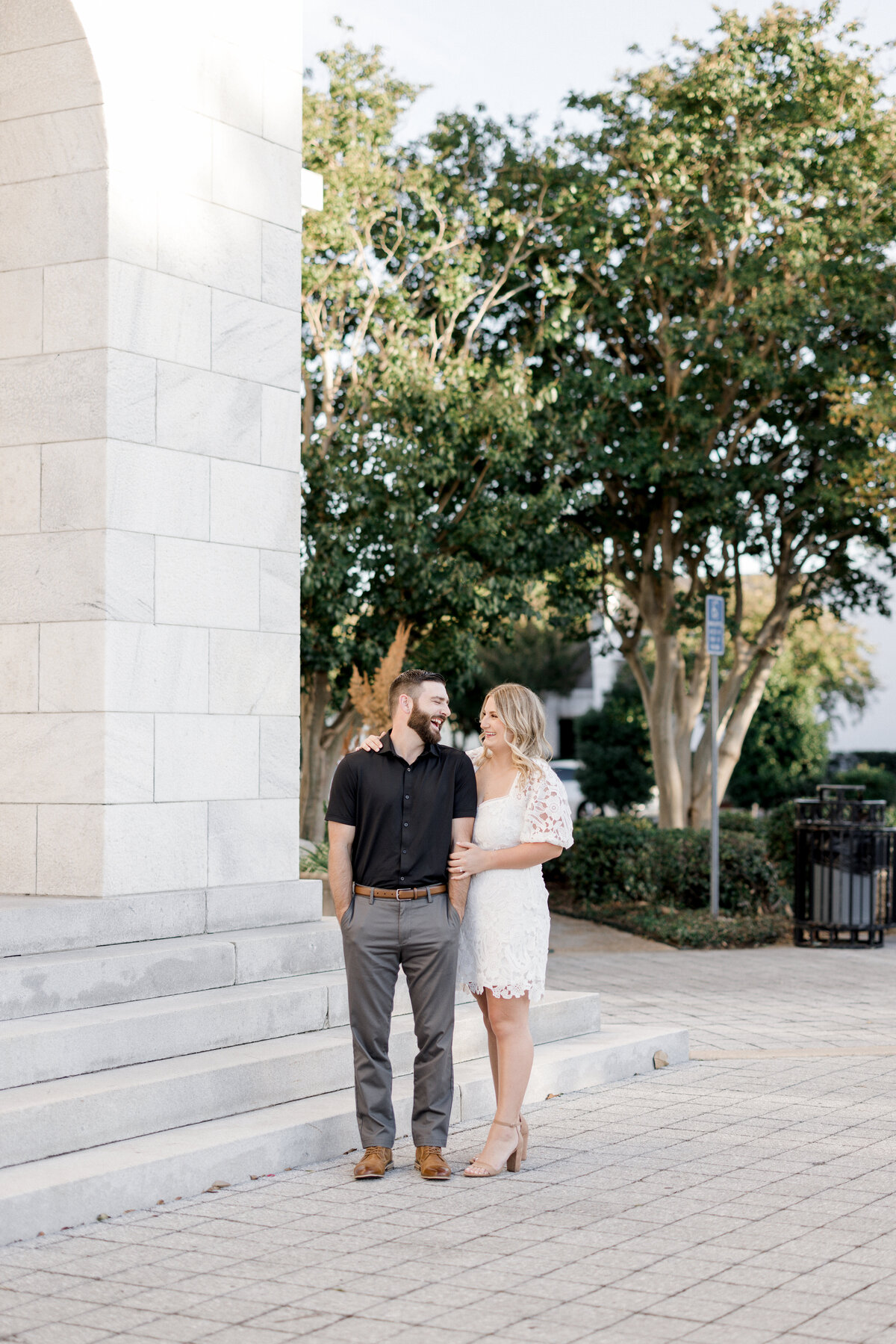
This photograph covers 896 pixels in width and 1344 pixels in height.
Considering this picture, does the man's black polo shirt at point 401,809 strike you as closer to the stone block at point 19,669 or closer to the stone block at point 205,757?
the stone block at point 205,757

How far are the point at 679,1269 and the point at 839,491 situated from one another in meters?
14.7

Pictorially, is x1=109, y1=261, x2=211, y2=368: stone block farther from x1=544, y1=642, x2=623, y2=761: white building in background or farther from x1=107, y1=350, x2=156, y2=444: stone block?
x1=544, y1=642, x2=623, y2=761: white building in background

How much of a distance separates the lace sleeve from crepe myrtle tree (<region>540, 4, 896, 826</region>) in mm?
11305

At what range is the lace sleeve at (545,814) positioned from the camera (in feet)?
19.7

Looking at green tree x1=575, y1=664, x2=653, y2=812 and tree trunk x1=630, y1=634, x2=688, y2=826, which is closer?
tree trunk x1=630, y1=634, x2=688, y2=826

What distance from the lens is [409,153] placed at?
18.4 meters

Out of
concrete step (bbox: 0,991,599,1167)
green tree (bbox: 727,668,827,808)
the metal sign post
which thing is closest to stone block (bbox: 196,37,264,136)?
concrete step (bbox: 0,991,599,1167)

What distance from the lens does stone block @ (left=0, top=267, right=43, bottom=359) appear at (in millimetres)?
7734

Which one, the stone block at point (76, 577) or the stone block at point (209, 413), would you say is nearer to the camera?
the stone block at point (76, 577)

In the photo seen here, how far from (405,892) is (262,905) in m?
2.41

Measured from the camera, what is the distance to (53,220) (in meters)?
7.74

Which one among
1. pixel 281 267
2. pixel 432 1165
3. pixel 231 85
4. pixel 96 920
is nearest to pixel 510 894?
pixel 432 1165

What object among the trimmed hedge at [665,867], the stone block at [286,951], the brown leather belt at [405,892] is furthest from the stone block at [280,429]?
the trimmed hedge at [665,867]

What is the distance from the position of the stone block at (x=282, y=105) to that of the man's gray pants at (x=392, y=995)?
474 centimetres
